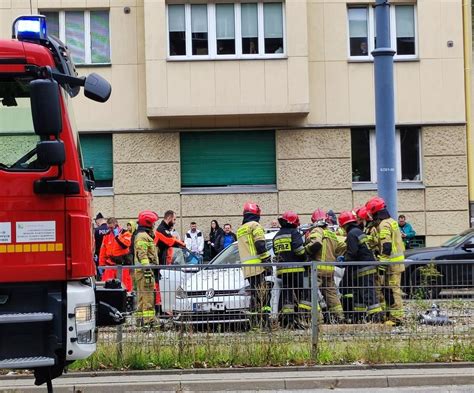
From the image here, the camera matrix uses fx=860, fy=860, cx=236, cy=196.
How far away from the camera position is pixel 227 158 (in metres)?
22.8

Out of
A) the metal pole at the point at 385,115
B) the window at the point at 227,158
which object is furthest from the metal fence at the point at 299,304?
the window at the point at 227,158

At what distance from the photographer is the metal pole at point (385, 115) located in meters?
13.5

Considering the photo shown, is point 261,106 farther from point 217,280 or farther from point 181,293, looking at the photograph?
point 181,293

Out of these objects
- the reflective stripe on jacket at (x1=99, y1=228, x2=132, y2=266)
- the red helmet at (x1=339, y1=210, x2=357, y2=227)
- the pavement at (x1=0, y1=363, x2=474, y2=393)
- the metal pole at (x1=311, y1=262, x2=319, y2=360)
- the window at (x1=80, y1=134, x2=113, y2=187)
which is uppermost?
the window at (x1=80, y1=134, x2=113, y2=187)

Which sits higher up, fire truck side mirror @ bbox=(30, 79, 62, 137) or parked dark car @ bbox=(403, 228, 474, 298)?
fire truck side mirror @ bbox=(30, 79, 62, 137)

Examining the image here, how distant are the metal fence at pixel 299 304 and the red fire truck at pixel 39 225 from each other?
8.76 feet

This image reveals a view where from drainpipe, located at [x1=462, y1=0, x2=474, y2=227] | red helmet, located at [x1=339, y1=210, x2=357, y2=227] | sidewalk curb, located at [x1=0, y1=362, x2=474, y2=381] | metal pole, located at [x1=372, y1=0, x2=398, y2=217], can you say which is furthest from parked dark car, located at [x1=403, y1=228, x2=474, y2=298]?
drainpipe, located at [x1=462, y1=0, x2=474, y2=227]

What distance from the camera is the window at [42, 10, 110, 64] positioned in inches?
876

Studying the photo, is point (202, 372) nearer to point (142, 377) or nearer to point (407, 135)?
point (142, 377)

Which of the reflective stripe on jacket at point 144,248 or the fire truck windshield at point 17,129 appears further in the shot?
the reflective stripe on jacket at point 144,248

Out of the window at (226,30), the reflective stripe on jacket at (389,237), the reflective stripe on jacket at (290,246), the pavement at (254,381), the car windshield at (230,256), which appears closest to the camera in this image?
the pavement at (254,381)

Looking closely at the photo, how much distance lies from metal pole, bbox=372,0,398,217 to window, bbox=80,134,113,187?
10.5 metres

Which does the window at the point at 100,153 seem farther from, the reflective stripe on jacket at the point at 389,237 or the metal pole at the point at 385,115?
the reflective stripe on jacket at the point at 389,237

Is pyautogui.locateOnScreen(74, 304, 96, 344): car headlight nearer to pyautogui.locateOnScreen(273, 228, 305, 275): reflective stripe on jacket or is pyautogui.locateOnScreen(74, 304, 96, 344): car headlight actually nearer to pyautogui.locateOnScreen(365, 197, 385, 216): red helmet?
pyautogui.locateOnScreen(273, 228, 305, 275): reflective stripe on jacket
